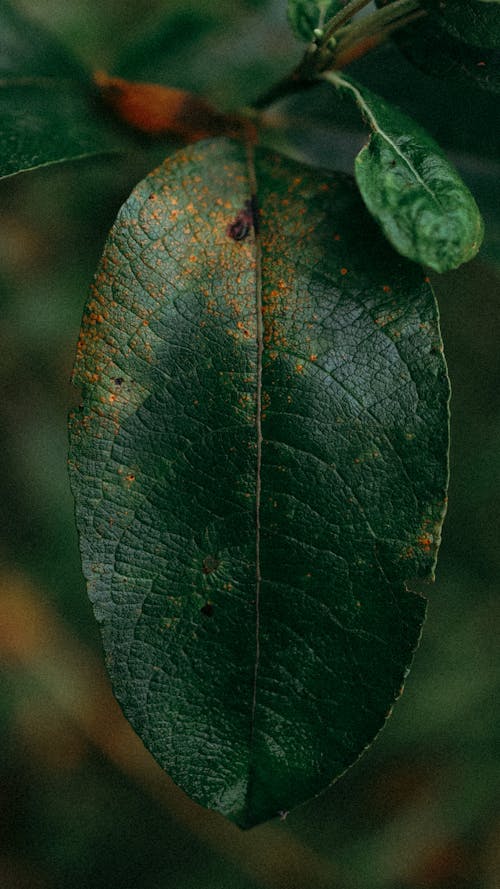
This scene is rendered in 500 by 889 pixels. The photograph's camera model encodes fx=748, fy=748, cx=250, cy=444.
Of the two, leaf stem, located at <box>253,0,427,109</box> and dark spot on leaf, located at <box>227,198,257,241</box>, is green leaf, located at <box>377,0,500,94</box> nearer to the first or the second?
leaf stem, located at <box>253,0,427,109</box>

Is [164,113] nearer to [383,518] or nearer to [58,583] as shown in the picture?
[383,518]

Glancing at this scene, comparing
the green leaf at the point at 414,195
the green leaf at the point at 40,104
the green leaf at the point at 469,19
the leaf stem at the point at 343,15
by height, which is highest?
the green leaf at the point at 469,19

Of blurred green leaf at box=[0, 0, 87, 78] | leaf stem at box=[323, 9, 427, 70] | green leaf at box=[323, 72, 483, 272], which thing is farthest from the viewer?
blurred green leaf at box=[0, 0, 87, 78]

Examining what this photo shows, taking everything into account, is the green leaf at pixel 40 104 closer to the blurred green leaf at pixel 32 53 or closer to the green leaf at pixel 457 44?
the blurred green leaf at pixel 32 53

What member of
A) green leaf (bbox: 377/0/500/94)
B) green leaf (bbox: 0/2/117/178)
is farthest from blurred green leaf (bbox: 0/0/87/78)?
green leaf (bbox: 377/0/500/94)

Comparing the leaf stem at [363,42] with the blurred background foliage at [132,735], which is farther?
the blurred background foliage at [132,735]

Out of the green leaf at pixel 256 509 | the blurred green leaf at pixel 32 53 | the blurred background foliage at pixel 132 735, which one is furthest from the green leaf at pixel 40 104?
the blurred background foliage at pixel 132 735

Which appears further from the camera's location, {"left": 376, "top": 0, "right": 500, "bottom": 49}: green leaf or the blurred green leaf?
the blurred green leaf
